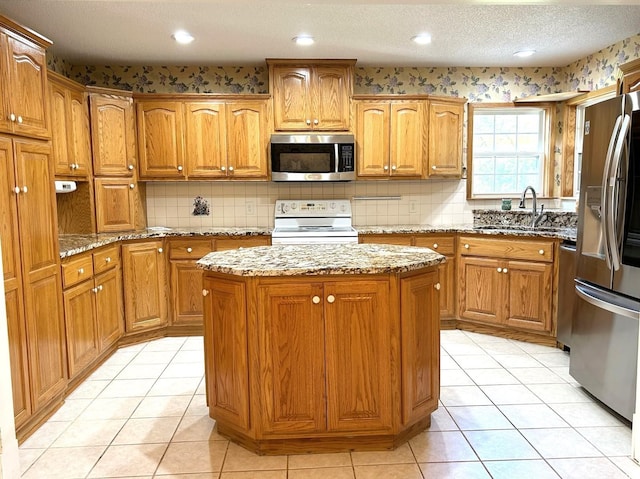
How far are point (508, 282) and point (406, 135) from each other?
1.59m

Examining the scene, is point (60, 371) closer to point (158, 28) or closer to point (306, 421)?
point (306, 421)

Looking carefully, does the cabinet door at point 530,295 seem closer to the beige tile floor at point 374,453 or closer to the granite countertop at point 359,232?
the granite countertop at point 359,232

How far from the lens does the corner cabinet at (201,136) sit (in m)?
4.34

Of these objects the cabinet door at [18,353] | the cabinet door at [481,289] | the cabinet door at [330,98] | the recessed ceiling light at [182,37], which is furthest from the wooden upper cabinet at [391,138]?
the cabinet door at [18,353]

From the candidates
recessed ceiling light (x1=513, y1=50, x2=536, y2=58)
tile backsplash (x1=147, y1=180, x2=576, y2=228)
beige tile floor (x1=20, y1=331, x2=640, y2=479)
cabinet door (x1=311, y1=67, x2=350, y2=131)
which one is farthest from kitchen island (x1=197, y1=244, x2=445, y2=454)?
recessed ceiling light (x1=513, y1=50, x2=536, y2=58)

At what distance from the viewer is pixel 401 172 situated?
4535 mm

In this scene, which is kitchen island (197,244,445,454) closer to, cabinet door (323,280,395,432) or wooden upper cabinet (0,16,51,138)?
cabinet door (323,280,395,432)

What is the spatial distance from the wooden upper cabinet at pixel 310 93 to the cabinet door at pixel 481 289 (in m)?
1.74

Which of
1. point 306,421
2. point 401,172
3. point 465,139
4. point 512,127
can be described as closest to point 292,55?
point 401,172

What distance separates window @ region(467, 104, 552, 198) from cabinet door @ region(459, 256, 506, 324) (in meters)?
0.98

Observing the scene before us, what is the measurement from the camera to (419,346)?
236cm

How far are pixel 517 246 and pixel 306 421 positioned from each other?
2469 mm

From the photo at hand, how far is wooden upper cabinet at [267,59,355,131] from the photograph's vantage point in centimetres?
434

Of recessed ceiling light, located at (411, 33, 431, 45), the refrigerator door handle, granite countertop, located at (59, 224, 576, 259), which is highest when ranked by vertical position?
recessed ceiling light, located at (411, 33, 431, 45)
